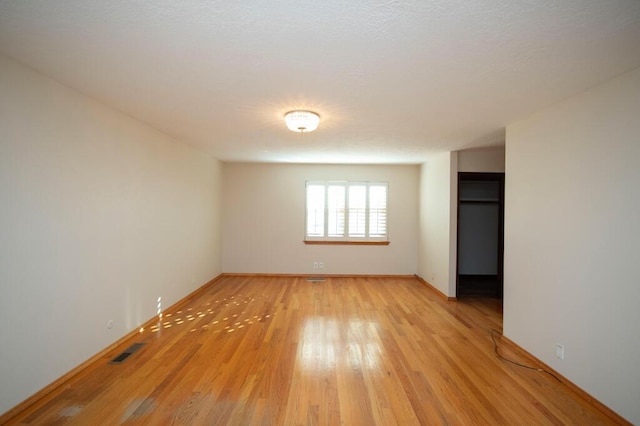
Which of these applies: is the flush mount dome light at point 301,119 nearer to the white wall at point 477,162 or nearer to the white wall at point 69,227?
the white wall at point 69,227

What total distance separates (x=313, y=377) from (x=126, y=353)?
6.30 ft

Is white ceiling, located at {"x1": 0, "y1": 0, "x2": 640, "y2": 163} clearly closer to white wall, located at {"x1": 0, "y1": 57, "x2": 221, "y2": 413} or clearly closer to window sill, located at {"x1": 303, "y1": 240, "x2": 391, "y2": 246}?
white wall, located at {"x1": 0, "y1": 57, "x2": 221, "y2": 413}

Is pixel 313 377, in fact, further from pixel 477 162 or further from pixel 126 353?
pixel 477 162

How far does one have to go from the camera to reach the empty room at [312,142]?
1.71 m

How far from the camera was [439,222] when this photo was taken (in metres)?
5.50

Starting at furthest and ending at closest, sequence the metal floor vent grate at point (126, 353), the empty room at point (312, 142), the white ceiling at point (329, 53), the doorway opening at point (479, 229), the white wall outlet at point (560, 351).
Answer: the doorway opening at point (479, 229) → the metal floor vent grate at point (126, 353) → the white wall outlet at point (560, 351) → the empty room at point (312, 142) → the white ceiling at point (329, 53)

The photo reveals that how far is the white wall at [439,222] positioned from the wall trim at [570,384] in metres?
1.74

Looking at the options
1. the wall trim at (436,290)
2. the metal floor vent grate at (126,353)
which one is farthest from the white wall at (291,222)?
the metal floor vent grate at (126,353)

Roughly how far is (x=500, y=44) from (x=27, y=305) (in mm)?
3586

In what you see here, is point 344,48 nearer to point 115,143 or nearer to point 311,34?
point 311,34

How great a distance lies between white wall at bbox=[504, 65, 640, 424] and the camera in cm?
212

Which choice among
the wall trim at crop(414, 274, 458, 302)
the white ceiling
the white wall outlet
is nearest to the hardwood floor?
the white wall outlet

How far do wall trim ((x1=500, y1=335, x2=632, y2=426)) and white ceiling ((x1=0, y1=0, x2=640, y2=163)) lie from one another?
2.40 meters

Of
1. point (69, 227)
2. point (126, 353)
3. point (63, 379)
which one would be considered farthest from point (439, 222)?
point (63, 379)
